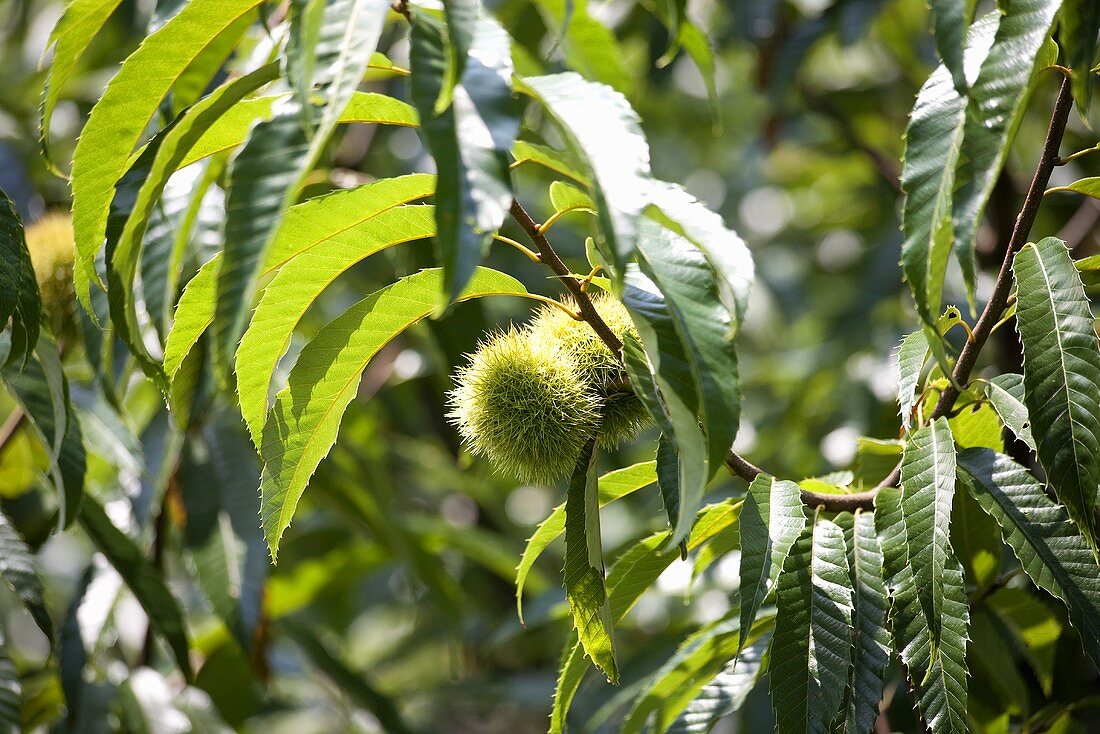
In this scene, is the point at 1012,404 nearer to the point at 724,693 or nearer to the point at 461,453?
the point at 724,693

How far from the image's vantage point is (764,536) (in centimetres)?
71

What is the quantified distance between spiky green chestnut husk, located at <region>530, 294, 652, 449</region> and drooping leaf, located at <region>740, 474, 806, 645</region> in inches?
5.6

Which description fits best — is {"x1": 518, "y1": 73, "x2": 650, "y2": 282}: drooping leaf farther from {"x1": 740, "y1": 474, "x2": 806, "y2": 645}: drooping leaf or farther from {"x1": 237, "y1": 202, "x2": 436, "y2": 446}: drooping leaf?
{"x1": 740, "y1": 474, "x2": 806, "y2": 645}: drooping leaf

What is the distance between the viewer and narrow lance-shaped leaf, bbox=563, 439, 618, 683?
74cm

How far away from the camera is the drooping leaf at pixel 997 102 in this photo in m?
0.56

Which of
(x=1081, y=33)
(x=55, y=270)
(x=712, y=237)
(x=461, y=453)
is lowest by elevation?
(x=461, y=453)

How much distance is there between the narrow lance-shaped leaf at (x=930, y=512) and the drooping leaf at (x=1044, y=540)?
57 mm

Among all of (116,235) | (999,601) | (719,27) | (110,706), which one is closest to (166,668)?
(110,706)

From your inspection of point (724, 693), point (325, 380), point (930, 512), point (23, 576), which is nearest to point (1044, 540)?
point (930, 512)

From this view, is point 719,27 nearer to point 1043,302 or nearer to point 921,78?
point 921,78

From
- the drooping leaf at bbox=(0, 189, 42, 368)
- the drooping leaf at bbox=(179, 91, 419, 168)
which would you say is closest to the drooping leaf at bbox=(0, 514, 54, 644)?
the drooping leaf at bbox=(0, 189, 42, 368)

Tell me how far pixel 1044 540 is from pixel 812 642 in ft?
0.65

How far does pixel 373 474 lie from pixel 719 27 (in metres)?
1.48

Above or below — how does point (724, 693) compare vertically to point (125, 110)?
below
